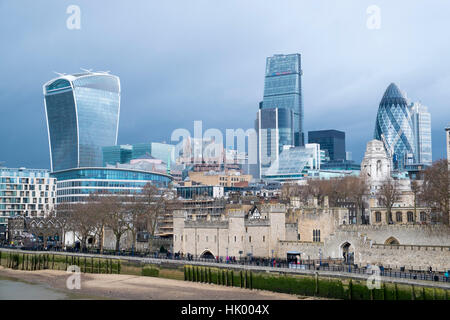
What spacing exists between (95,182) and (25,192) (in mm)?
24079

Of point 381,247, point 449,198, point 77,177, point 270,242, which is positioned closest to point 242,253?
point 270,242

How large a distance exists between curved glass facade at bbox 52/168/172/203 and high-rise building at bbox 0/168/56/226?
379cm

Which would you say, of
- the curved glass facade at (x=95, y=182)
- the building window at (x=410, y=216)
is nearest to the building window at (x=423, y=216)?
the building window at (x=410, y=216)

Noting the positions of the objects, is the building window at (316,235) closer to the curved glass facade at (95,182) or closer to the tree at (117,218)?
the tree at (117,218)

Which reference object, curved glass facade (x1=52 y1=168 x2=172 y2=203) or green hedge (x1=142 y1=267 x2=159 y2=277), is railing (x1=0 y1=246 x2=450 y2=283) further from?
curved glass facade (x1=52 y1=168 x2=172 y2=203)

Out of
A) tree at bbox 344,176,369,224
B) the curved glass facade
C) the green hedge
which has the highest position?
the curved glass facade

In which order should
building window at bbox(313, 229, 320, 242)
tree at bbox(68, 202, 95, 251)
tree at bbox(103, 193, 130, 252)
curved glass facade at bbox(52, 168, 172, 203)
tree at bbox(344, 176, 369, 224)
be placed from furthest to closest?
curved glass facade at bbox(52, 168, 172, 203) → tree at bbox(344, 176, 369, 224) → tree at bbox(68, 202, 95, 251) → tree at bbox(103, 193, 130, 252) → building window at bbox(313, 229, 320, 242)

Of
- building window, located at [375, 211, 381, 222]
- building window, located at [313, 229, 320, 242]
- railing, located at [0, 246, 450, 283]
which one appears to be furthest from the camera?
building window, located at [375, 211, 381, 222]

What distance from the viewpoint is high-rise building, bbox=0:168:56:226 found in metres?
173

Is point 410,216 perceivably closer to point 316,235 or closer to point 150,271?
point 316,235

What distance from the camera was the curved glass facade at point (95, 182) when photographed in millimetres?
171875

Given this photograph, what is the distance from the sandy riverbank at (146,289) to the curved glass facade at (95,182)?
81503 millimetres

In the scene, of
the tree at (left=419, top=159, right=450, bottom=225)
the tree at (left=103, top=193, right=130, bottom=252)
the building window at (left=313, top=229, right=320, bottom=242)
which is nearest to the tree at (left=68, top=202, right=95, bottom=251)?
the tree at (left=103, top=193, right=130, bottom=252)

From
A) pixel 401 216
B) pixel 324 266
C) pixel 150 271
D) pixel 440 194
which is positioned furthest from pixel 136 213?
pixel 440 194
